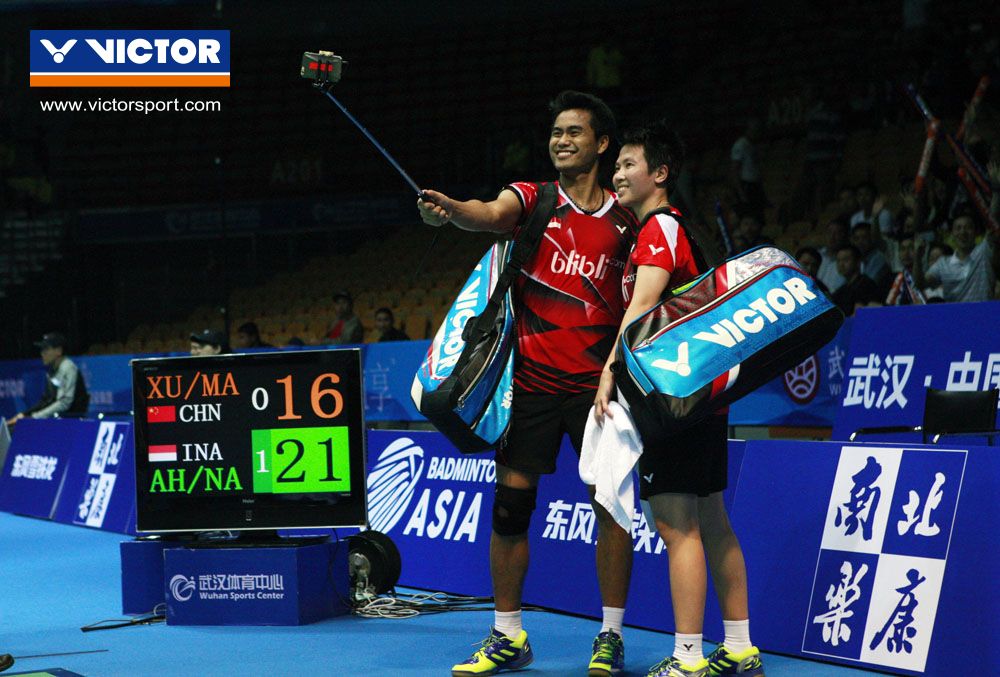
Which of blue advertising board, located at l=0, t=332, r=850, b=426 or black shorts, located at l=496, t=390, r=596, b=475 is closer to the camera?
black shorts, located at l=496, t=390, r=596, b=475

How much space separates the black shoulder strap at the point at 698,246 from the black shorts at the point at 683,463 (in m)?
0.49

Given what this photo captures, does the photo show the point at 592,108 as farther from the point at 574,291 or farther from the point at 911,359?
the point at 911,359

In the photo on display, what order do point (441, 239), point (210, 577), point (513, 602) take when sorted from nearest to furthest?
point (513, 602) < point (210, 577) < point (441, 239)

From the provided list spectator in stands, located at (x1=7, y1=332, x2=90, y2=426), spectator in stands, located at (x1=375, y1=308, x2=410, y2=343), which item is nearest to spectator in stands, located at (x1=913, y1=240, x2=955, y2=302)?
spectator in stands, located at (x1=375, y1=308, x2=410, y2=343)

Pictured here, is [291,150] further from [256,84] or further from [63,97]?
[63,97]

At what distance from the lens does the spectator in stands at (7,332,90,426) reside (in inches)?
463

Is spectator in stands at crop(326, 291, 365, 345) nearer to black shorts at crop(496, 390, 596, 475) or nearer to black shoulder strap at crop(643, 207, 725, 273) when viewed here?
black shorts at crop(496, 390, 596, 475)

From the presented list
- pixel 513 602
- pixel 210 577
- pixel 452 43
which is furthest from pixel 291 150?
pixel 513 602

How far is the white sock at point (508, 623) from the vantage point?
4199 millimetres

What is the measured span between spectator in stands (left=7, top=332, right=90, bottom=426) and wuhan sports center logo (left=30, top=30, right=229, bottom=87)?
4.57 metres

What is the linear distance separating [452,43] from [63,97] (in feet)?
22.4

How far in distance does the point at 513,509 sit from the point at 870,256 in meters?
5.29

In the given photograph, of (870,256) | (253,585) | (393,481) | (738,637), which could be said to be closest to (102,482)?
(393,481)

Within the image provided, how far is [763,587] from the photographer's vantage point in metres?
4.45
